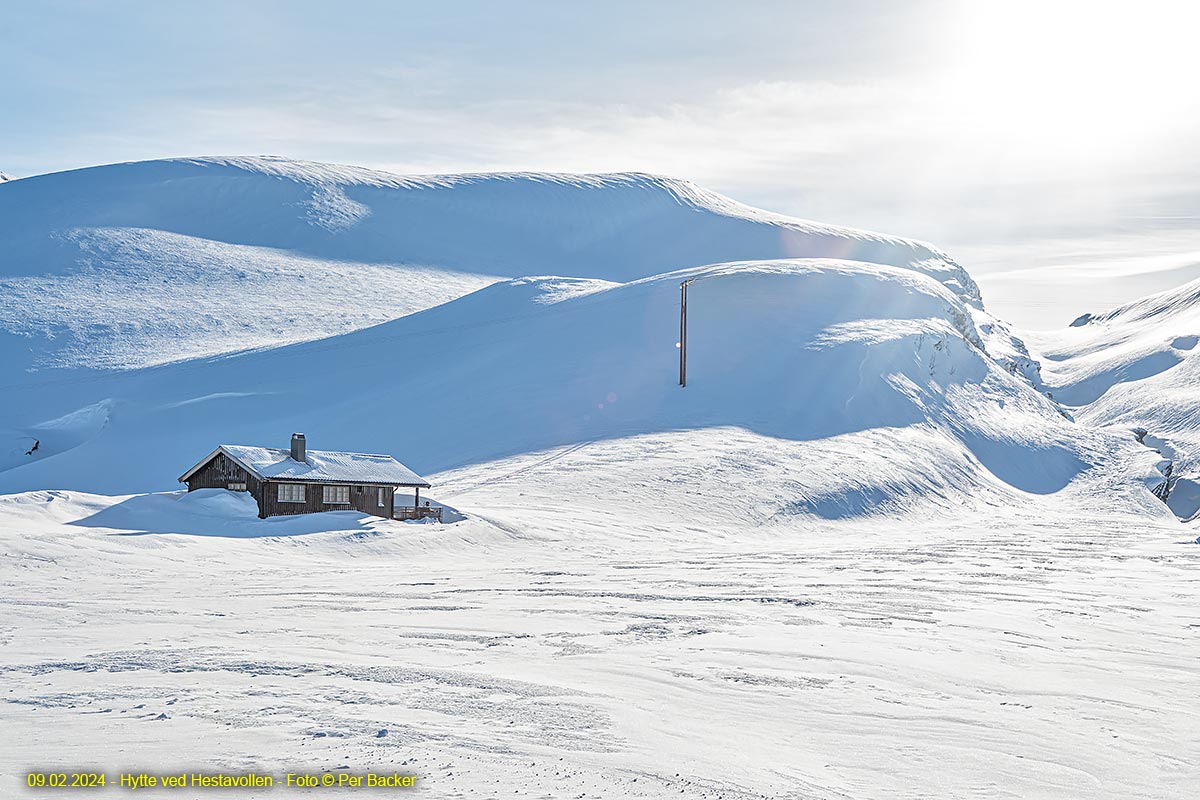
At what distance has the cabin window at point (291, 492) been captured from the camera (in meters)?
38.6

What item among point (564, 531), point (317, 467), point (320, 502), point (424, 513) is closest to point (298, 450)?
point (317, 467)

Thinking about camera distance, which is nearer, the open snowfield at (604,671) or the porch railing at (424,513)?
the open snowfield at (604,671)

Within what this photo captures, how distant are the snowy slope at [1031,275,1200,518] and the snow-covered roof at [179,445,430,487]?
71.0 meters

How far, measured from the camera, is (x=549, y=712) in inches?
456

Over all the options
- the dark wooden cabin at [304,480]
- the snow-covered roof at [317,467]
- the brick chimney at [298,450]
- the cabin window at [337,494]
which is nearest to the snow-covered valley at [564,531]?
the dark wooden cabin at [304,480]

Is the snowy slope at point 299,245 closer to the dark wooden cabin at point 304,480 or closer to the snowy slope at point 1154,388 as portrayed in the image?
the snowy slope at point 1154,388

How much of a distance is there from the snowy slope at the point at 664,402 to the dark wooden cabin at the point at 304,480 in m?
12.5

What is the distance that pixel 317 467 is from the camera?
4019cm

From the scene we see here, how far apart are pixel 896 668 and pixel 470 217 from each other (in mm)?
148776

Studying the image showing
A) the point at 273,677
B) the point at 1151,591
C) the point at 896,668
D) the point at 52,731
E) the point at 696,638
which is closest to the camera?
the point at 52,731

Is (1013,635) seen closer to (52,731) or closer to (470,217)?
(52,731)

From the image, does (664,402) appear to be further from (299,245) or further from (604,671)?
(299,245)

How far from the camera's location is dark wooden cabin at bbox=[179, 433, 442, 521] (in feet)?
126

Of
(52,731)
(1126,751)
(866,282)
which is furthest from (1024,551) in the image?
(866,282)
